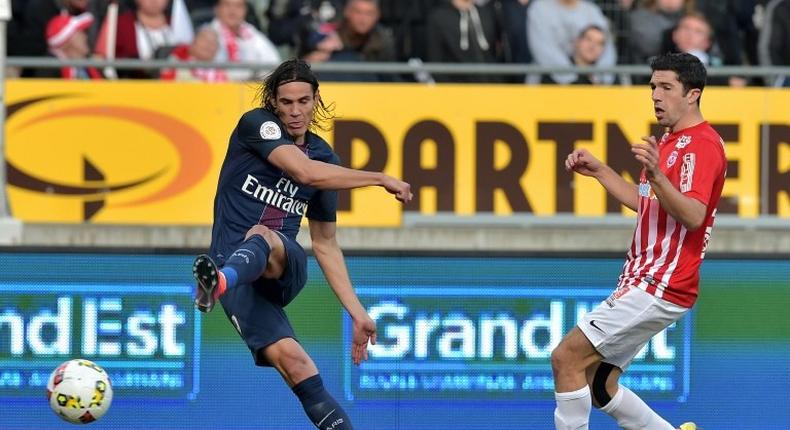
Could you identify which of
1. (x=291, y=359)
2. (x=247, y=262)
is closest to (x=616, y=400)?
(x=291, y=359)

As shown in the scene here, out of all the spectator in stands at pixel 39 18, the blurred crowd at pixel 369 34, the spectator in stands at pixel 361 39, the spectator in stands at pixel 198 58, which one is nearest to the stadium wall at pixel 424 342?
the blurred crowd at pixel 369 34

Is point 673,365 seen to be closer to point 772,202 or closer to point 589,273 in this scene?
point 589,273

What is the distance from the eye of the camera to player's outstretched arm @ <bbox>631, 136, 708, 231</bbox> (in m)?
7.87

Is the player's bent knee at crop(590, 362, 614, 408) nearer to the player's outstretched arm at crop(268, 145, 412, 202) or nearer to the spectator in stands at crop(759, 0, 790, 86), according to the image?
the player's outstretched arm at crop(268, 145, 412, 202)

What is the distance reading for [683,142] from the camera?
839 centimetres

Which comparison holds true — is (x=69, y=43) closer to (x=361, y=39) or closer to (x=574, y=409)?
(x=361, y=39)

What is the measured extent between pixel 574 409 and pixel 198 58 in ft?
21.6

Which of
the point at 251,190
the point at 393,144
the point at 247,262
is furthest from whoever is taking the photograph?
the point at 393,144

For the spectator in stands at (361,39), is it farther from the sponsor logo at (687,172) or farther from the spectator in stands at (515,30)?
the sponsor logo at (687,172)

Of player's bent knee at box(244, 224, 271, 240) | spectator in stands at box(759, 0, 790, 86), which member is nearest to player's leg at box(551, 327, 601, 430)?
player's bent knee at box(244, 224, 271, 240)

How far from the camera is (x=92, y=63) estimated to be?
45.0ft

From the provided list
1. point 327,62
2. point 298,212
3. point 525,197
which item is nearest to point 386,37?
point 327,62

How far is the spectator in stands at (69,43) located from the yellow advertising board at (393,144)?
245 mm

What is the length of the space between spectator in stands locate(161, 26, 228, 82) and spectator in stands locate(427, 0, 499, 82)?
71.9 inches
